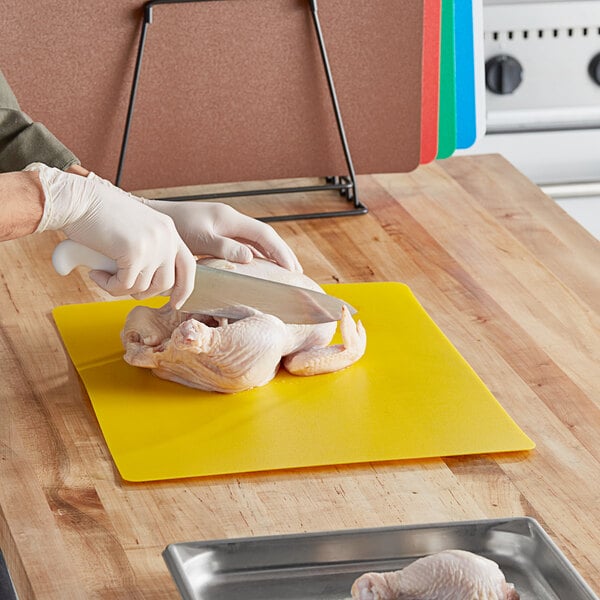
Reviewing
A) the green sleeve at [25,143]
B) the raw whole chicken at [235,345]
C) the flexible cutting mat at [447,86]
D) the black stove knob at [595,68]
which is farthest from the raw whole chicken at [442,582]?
the black stove knob at [595,68]

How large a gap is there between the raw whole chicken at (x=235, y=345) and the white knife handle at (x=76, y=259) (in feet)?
0.38

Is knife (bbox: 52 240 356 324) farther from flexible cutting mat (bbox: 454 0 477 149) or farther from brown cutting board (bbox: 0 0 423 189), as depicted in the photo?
flexible cutting mat (bbox: 454 0 477 149)

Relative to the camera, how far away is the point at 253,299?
4.86ft

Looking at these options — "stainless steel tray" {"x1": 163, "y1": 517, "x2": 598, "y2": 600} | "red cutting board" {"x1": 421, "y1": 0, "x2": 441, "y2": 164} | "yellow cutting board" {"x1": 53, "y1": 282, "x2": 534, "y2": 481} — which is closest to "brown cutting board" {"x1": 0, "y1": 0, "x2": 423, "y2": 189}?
"red cutting board" {"x1": 421, "y1": 0, "x2": 441, "y2": 164}

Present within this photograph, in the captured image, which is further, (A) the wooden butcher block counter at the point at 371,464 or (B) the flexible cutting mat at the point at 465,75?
(B) the flexible cutting mat at the point at 465,75

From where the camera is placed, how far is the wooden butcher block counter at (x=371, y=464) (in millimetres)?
1186

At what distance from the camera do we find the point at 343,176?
6.79ft

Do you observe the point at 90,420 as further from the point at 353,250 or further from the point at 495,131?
the point at 495,131

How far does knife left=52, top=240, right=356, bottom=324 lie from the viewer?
1465mm

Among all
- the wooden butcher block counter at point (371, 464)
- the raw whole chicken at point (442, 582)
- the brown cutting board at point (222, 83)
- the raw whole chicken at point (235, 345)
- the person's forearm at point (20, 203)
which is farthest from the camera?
the brown cutting board at point (222, 83)

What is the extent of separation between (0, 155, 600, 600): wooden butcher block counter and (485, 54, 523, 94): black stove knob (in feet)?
1.12

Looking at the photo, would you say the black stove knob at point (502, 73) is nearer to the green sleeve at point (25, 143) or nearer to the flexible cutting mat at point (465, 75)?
the flexible cutting mat at point (465, 75)

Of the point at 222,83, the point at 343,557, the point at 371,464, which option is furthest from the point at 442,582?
the point at 222,83

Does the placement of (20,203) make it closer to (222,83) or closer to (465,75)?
(222,83)
